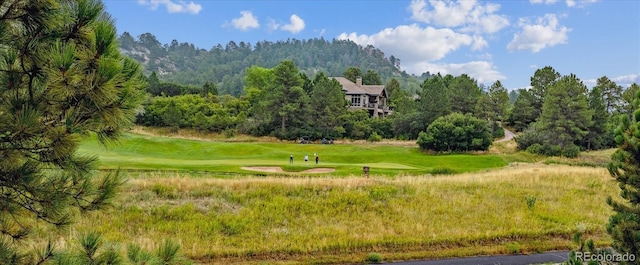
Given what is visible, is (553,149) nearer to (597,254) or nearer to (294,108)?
(294,108)

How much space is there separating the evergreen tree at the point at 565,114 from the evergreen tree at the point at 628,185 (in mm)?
40722

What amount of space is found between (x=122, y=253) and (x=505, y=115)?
Result: 6575cm

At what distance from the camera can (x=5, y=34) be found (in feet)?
10.2

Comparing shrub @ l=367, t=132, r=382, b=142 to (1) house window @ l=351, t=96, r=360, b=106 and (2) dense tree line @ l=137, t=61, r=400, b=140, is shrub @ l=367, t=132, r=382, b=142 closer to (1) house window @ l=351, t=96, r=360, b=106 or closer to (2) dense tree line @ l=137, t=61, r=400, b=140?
(2) dense tree line @ l=137, t=61, r=400, b=140

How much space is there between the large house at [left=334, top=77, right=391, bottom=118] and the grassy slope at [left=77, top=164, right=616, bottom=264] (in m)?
46.6

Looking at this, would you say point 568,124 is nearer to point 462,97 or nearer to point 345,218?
point 462,97

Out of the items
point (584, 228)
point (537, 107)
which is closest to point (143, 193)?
point (584, 228)

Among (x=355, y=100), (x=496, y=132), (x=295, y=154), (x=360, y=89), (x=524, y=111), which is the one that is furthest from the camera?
(x=360, y=89)

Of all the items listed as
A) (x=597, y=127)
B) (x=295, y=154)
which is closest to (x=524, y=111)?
(x=597, y=127)

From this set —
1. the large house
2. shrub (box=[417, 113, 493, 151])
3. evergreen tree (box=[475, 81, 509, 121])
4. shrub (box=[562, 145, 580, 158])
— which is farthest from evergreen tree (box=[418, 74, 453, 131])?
the large house

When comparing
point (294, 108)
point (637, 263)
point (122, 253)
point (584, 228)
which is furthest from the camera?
point (294, 108)

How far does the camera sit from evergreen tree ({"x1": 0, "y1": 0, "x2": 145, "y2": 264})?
303 centimetres

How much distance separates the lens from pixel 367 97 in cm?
6656

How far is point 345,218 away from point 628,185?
9.09 metres
